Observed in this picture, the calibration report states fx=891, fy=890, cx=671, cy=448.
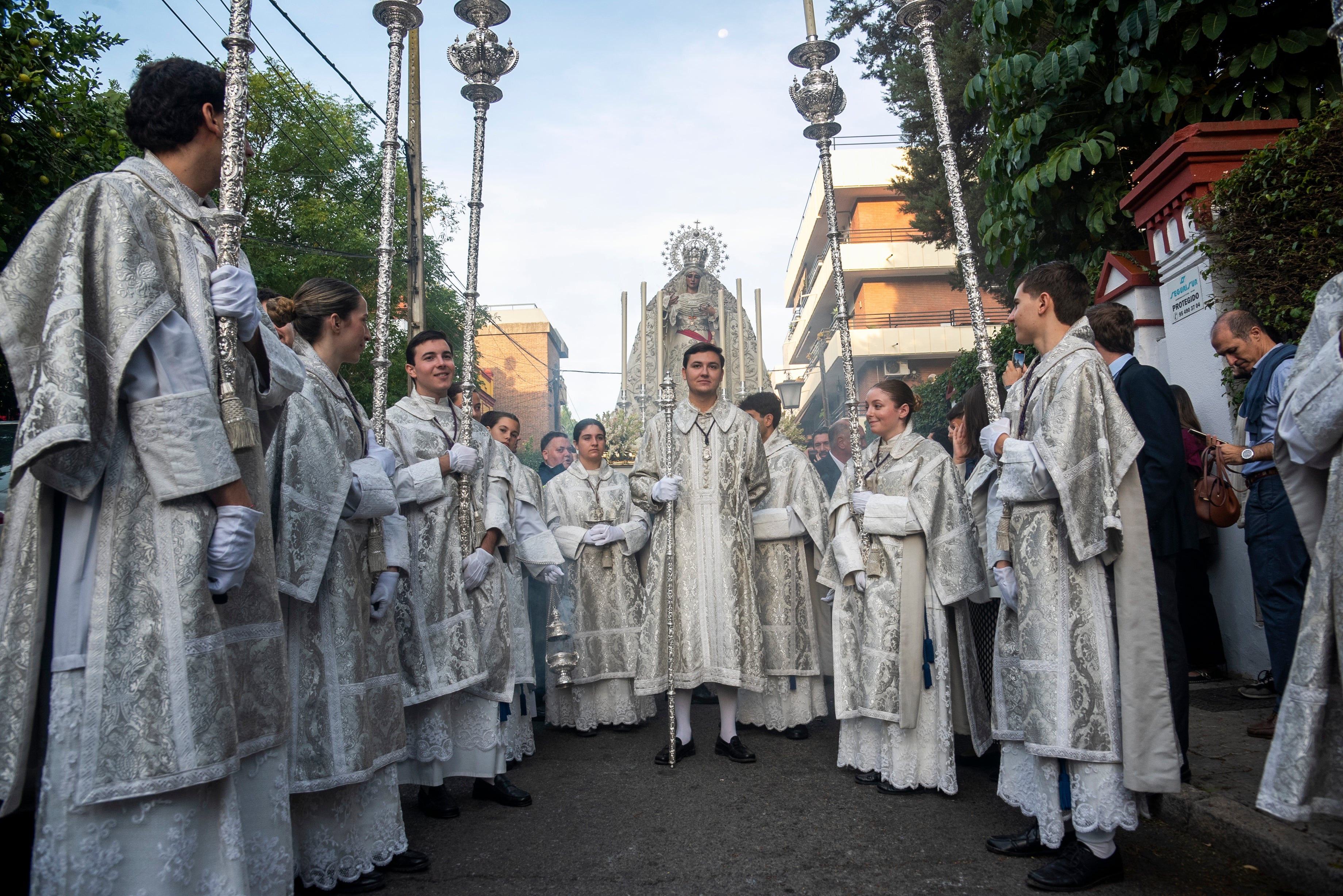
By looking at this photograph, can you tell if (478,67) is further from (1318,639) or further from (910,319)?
(910,319)

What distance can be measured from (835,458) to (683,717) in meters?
4.49

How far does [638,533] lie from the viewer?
6.33m

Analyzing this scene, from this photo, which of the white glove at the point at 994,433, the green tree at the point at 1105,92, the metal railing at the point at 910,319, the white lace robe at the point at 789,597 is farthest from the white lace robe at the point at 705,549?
the metal railing at the point at 910,319

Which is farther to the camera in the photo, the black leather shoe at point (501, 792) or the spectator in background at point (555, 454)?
the spectator in background at point (555, 454)

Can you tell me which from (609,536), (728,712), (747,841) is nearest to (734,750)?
(728,712)

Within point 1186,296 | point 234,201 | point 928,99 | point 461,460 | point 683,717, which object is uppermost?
point 928,99

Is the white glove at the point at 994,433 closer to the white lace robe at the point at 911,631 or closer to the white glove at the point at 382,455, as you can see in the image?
the white lace robe at the point at 911,631

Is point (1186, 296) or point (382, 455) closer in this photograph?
point (382, 455)

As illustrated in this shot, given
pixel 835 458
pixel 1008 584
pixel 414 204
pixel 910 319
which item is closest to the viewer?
pixel 1008 584

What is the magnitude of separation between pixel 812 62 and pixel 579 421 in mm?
3317

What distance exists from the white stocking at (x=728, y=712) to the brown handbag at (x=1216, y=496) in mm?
2678

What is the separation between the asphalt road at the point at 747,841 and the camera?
10.2ft

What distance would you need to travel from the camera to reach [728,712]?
5.14m

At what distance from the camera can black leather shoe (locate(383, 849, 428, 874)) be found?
131 inches
